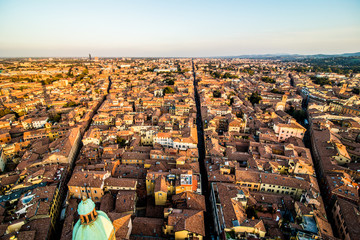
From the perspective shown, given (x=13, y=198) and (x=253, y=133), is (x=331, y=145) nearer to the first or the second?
(x=253, y=133)

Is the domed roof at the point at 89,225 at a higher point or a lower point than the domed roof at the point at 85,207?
lower

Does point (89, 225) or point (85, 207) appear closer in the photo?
point (85, 207)

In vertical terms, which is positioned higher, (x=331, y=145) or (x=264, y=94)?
(x=264, y=94)

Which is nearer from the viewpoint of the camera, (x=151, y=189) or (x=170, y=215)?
(x=170, y=215)

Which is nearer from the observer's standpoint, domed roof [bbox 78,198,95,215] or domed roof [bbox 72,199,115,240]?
domed roof [bbox 78,198,95,215]

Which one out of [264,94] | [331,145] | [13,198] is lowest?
[13,198]

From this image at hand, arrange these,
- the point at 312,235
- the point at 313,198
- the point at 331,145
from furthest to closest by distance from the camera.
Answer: the point at 331,145 → the point at 313,198 → the point at 312,235

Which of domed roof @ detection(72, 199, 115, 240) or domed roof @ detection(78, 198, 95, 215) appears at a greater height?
domed roof @ detection(78, 198, 95, 215)

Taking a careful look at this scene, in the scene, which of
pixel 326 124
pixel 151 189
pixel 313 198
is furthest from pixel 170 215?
pixel 326 124

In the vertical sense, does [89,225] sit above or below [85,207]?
Result: below

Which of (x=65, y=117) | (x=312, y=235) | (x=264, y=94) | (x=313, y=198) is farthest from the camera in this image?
(x=264, y=94)

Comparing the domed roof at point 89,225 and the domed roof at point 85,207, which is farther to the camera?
the domed roof at point 89,225
